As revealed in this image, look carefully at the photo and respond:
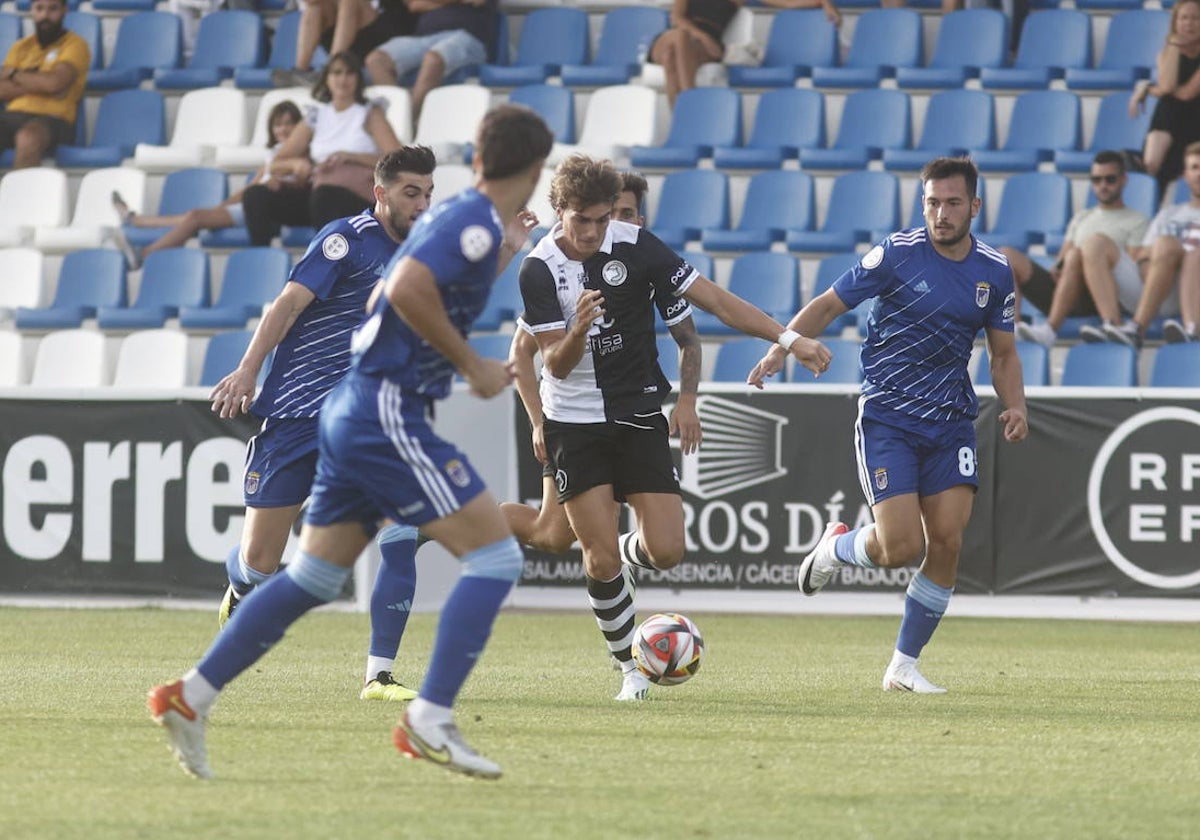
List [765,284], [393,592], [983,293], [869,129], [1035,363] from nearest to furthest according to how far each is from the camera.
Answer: [393,592] → [983,293] → [1035,363] → [765,284] → [869,129]

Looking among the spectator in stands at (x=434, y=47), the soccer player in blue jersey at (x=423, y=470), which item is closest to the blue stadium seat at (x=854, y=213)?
the spectator in stands at (x=434, y=47)

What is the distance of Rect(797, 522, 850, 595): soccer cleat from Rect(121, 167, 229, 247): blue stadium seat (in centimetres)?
956

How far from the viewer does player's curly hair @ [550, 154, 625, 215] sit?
7227 millimetres

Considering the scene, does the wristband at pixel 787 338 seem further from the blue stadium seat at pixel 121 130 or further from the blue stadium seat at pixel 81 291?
the blue stadium seat at pixel 121 130

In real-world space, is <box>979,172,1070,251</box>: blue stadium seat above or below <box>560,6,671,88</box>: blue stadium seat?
below

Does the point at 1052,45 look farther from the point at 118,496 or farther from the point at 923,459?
the point at 923,459

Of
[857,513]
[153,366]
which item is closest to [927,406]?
[857,513]

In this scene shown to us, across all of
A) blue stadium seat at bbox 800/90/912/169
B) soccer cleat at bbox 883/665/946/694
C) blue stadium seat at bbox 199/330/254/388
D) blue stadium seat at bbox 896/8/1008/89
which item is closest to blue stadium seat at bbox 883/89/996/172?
blue stadium seat at bbox 800/90/912/169

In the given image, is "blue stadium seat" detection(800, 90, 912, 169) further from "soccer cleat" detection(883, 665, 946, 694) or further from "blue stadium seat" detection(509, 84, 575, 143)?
"soccer cleat" detection(883, 665, 946, 694)

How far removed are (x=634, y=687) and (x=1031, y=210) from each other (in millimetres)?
8830

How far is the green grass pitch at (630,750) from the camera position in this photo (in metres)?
5.03

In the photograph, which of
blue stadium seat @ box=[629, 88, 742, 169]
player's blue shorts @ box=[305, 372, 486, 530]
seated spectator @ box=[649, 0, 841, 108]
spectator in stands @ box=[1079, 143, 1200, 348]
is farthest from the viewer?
seated spectator @ box=[649, 0, 841, 108]

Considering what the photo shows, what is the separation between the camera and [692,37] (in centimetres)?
1741

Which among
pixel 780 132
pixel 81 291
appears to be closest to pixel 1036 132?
pixel 780 132
